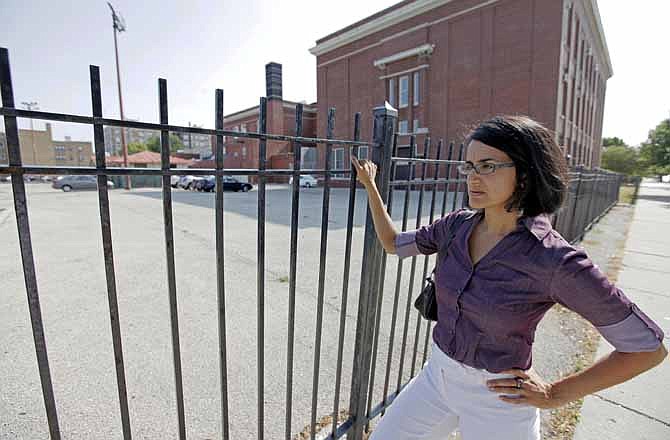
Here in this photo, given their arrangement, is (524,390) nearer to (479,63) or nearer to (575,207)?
(575,207)

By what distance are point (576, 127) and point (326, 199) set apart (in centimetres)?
3015

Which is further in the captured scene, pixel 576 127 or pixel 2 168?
pixel 576 127

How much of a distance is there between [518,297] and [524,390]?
13.9 inches

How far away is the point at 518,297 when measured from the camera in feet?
3.78

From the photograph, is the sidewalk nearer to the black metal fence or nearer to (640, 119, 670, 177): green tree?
the black metal fence

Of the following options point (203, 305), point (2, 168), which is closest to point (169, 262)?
point (2, 168)

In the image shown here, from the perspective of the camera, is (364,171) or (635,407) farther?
(635,407)

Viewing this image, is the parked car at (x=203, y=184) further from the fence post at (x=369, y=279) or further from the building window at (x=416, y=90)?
the fence post at (x=369, y=279)

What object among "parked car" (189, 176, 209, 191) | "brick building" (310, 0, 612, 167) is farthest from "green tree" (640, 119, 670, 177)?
"parked car" (189, 176, 209, 191)

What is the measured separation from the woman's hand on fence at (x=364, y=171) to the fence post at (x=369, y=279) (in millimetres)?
140

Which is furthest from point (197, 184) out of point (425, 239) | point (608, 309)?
point (608, 309)

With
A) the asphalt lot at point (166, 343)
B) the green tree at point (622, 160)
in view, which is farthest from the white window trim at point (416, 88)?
the green tree at point (622, 160)

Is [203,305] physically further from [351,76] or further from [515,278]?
[351,76]

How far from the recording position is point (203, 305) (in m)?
4.30
